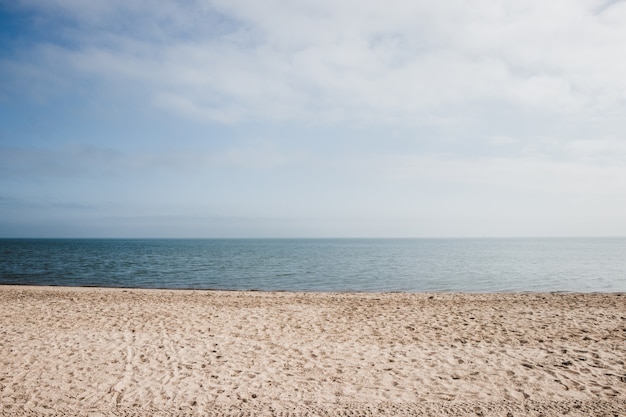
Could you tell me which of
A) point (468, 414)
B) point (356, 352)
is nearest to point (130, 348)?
point (356, 352)

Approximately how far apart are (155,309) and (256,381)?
9.55 m

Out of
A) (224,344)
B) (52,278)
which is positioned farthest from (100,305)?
(52,278)

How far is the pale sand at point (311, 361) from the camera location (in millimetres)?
6918

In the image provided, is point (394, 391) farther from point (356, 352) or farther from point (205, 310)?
point (205, 310)

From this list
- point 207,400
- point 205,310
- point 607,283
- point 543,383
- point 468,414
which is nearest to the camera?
point 468,414

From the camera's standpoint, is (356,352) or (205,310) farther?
(205,310)

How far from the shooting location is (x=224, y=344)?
1060 centimetres

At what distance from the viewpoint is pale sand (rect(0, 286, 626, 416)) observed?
22.7 feet

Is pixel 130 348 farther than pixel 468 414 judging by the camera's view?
Yes

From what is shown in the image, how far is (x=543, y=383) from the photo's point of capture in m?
7.73

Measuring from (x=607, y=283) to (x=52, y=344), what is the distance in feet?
125

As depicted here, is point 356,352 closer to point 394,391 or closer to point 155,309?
point 394,391

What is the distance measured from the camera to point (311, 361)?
30.2ft

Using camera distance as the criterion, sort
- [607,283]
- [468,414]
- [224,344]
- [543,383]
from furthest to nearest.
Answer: [607,283], [224,344], [543,383], [468,414]
